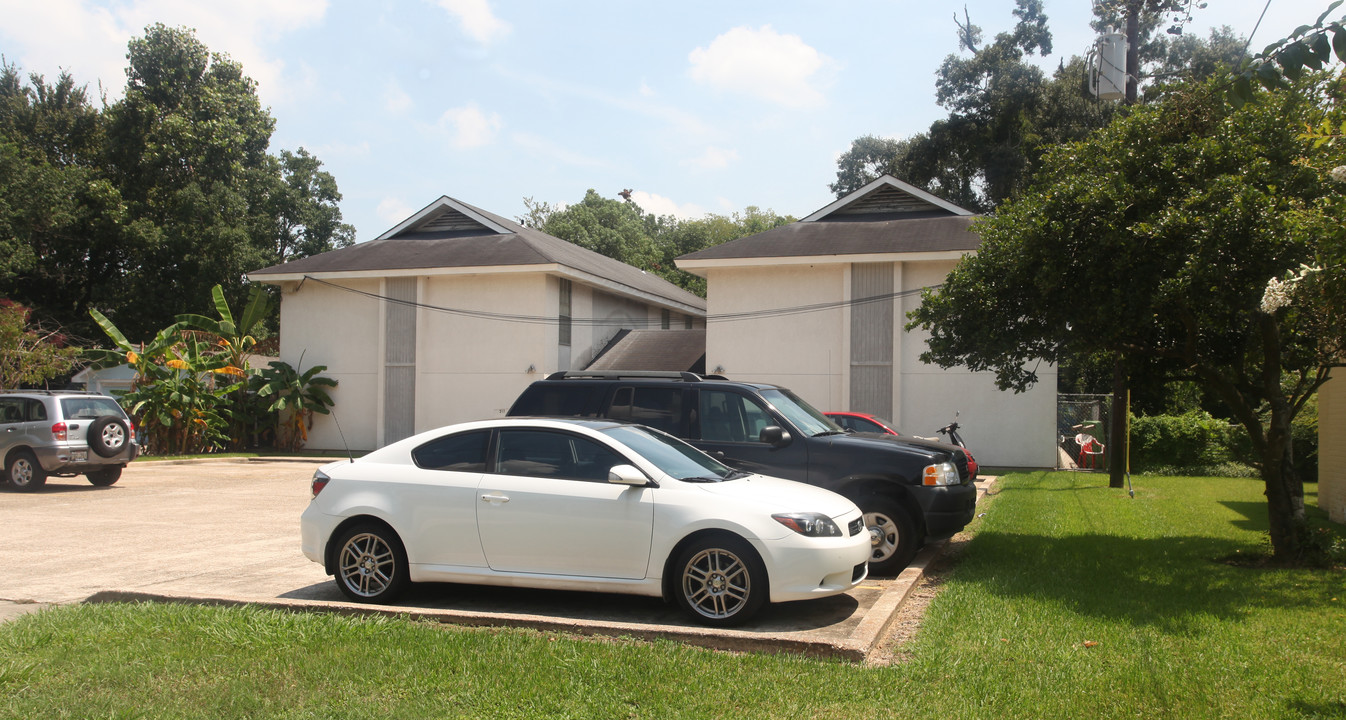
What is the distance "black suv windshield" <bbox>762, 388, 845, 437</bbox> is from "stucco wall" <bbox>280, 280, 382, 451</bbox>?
22622 mm

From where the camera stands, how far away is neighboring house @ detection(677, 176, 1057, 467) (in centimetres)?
2534

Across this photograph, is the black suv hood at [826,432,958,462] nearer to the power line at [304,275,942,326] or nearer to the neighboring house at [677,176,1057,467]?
the power line at [304,275,942,326]

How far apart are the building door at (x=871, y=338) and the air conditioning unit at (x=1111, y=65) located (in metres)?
7.46

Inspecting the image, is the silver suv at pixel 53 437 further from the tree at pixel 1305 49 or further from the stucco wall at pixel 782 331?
the tree at pixel 1305 49

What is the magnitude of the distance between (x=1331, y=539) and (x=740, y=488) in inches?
257

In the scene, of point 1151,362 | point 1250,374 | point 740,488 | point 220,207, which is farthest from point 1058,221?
point 220,207

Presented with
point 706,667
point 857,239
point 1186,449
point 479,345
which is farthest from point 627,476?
point 479,345

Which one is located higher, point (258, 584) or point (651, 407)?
point (651, 407)

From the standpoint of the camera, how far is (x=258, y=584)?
8383mm

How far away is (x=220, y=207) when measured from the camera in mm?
44969

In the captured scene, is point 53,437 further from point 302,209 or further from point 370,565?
point 302,209

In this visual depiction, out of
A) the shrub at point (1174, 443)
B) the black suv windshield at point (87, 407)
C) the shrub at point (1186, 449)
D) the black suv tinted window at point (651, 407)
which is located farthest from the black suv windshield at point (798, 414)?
the shrub at point (1174, 443)

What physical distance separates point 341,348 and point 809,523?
26984mm

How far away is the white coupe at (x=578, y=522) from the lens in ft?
21.7
